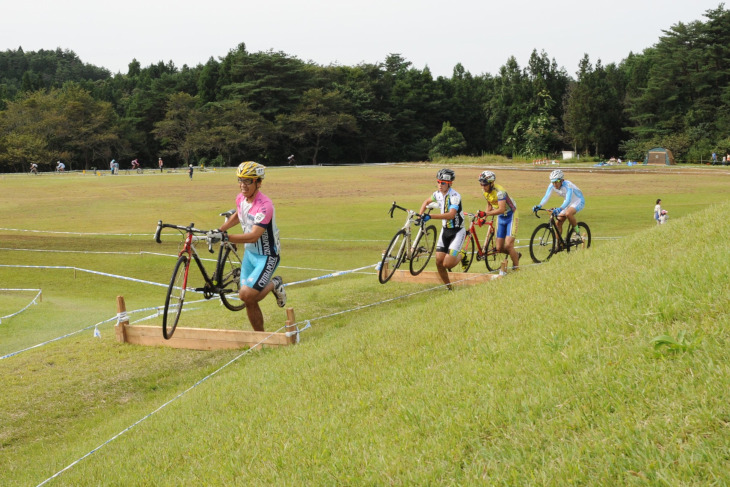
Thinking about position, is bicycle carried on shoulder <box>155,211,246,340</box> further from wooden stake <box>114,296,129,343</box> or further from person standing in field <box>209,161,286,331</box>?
wooden stake <box>114,296,129,343</box>

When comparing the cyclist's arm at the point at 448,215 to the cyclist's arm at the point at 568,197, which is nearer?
the cyclist's arm at the point at 448,215

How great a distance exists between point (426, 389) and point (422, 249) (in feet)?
29.8

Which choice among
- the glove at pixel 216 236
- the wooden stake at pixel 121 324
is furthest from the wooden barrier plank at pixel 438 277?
the wooden stake at pixel 121 324

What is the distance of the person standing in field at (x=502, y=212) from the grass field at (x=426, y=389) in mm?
2842

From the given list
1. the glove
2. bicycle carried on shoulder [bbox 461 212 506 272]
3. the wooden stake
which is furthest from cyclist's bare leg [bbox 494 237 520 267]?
the wooden stake

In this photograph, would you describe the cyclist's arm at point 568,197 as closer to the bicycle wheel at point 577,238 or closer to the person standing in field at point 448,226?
the bicycle wheel at point 577,238

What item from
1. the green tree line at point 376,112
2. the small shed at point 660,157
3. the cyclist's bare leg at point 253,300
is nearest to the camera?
the cyclist's bare leg at point 253,300

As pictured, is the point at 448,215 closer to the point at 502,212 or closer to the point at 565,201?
the point at 502,212

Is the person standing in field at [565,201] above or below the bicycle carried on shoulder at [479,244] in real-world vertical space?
above

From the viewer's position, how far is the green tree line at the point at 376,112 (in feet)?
298

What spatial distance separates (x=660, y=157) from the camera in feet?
270

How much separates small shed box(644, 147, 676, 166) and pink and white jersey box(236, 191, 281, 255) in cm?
7964

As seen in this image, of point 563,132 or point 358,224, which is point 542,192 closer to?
point 358,224

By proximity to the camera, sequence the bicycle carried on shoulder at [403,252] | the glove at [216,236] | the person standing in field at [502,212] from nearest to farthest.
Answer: the glove at [216,236] < the bicycle carried on shoulder at [403,252] < the person standing in field at [502,212]
